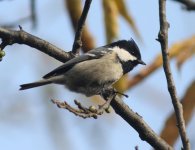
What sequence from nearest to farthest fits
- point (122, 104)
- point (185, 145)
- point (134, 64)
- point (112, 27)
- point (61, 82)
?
point (185, 145)
point (112, 27)
point (122, 104)
point (61, 82)
point (134, 64)

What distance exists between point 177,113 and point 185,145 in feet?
0.52

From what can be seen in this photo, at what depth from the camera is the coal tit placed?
285 cm

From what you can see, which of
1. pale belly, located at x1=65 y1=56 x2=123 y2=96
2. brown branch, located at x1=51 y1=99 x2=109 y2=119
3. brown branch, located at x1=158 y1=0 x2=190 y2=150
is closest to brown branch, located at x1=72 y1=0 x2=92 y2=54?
pale belly, located at x1=65 y1=56 x2=123 y2=96

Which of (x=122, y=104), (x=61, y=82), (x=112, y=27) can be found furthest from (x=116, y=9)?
(x=61, y=82)

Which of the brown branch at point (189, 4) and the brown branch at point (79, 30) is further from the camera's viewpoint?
the brown branch at point (189, 4)

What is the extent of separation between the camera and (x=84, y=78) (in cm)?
295

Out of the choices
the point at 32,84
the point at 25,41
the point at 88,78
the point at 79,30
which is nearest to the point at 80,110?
the point at 25,41

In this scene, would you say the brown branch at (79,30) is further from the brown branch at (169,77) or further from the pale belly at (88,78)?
the brown branch at (169,77)

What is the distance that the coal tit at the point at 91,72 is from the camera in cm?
285

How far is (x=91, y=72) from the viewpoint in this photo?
2992 millimetres

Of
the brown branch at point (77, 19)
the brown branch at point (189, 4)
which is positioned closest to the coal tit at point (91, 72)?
the brown branch at point (77, 19)

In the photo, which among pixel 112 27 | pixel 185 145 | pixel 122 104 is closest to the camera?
pixel 185 145

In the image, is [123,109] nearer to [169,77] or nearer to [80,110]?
[169,77]

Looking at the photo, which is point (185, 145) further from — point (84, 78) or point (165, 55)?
point (84, 78)
